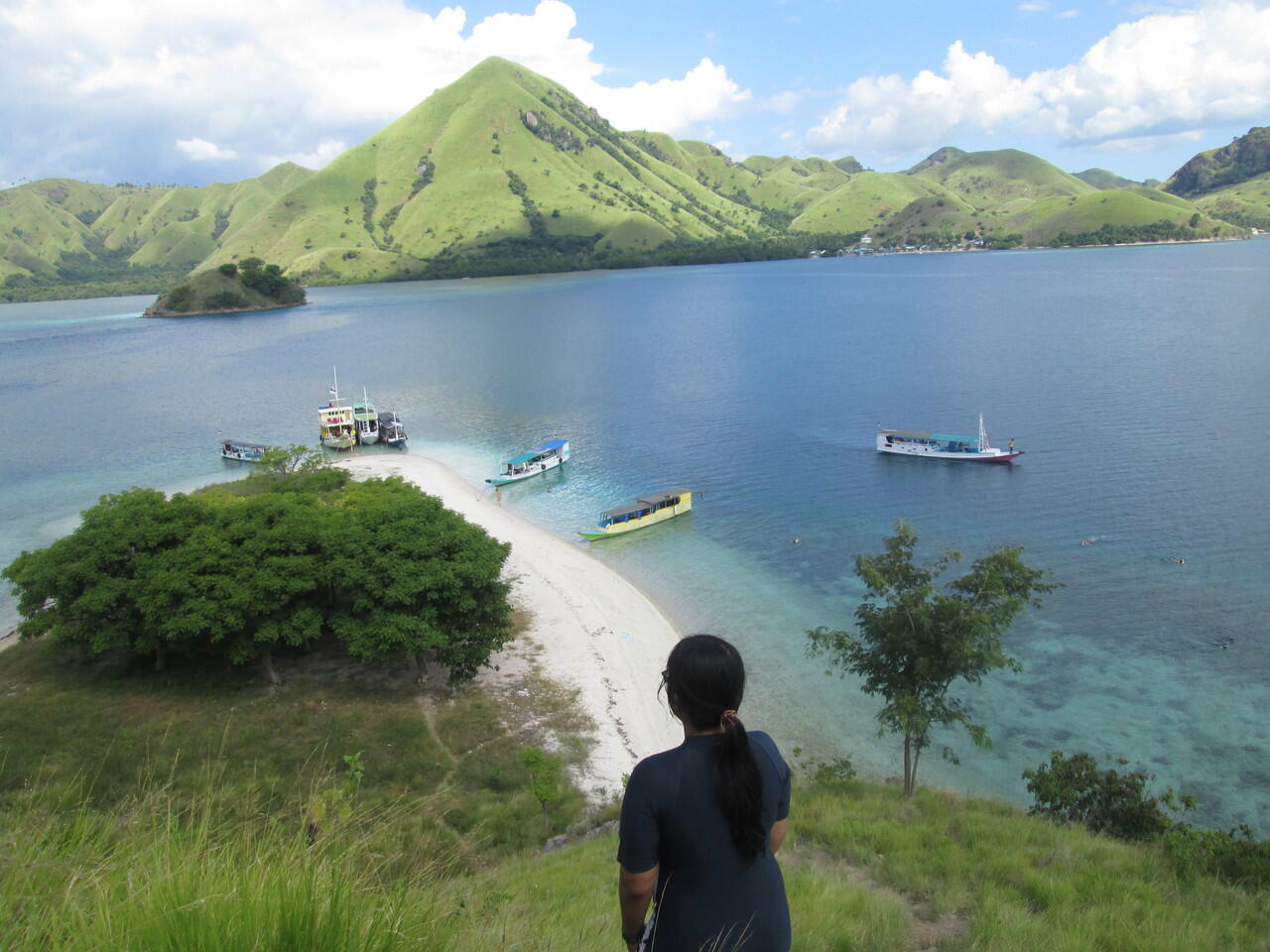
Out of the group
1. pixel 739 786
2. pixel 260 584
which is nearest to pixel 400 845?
pixel 739 786

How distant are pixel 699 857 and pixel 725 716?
69 centimetres

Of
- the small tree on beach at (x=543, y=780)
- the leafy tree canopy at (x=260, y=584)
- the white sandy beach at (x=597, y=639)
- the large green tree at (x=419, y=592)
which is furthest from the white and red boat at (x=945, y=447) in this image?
the small tree on beach at (x=543, y=780)

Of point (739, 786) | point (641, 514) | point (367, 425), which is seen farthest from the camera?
point (367, 425)

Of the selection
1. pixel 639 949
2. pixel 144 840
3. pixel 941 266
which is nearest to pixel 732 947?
pixel 639 949

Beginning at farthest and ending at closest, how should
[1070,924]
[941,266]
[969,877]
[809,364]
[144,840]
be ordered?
[941,266], [809,364], [969,877], [1070,924], [144,840]

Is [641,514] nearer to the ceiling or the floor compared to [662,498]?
nearer to the floor

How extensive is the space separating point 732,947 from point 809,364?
7634 centimetres

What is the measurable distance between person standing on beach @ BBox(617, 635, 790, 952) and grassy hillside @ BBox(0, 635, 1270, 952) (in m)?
1.03

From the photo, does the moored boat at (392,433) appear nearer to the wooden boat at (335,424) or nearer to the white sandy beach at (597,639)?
the wooden boat at (335,424)

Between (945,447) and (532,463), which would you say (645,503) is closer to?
(532,463)

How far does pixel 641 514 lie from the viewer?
36750 millimetres

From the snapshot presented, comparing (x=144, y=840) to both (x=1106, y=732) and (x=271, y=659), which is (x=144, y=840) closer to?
(x=271, y=659)

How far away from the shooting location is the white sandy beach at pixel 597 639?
1933 cm

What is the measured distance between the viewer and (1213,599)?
2558cm
